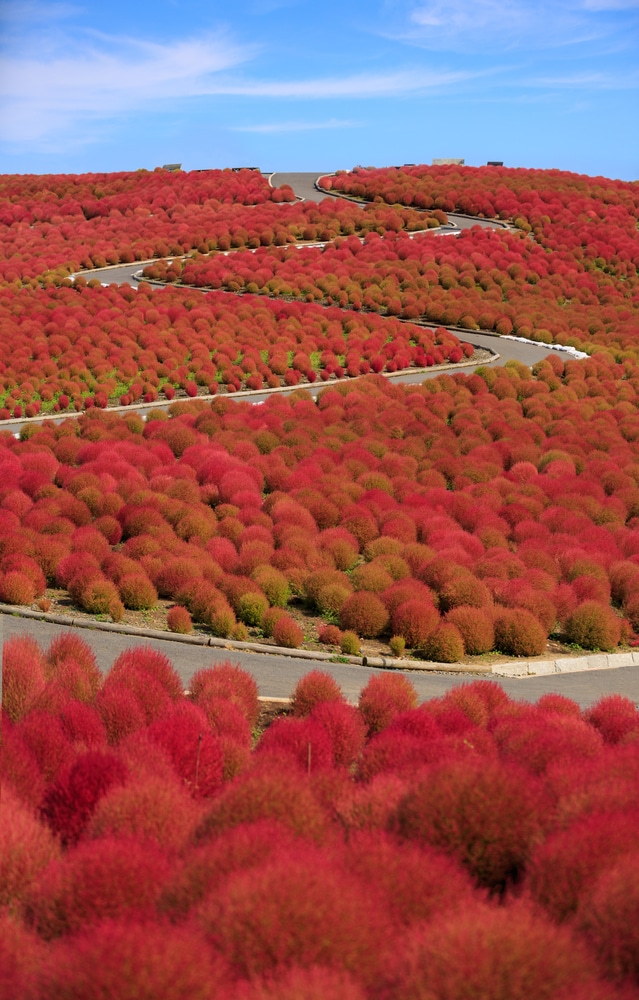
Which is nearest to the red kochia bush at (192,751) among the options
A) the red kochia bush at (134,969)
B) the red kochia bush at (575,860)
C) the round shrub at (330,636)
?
the red kochia bush at (575,860)

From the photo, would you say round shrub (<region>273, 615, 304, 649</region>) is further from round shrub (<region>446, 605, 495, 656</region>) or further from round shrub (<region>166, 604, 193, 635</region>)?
round shrub (<region>446, 605, 495, 656</region>)

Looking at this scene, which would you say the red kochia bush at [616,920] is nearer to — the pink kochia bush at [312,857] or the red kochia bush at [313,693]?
the pink kochia bush at [312,857]

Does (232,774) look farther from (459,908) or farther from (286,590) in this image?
(286,590)

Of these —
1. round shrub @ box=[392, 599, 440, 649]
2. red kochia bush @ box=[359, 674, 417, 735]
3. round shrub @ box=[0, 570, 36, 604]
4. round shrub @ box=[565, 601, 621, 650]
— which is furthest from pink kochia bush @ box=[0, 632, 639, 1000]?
round shrub @ box=[565, 601, 621, 650]

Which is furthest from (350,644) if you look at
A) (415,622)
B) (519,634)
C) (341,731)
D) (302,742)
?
(302,742)

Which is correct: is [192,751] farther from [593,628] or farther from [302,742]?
[593,628]

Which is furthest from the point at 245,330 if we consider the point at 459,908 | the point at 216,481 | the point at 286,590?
the point at 459,908
